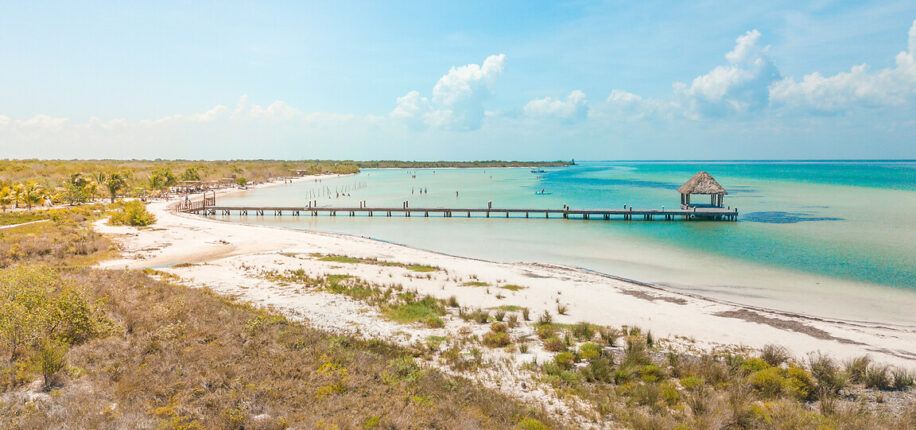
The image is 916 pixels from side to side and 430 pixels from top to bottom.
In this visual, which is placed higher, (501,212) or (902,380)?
(501,212)

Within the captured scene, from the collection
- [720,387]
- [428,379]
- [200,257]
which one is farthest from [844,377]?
[200,257]

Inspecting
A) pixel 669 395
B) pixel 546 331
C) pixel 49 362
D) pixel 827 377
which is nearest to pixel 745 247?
pixel 827 377

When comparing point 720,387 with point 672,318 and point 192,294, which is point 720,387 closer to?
point 672,318

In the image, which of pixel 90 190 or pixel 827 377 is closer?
pixel 827 377

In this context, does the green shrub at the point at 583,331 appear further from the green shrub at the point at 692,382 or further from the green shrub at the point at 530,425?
the green shrub at the point at 530,425

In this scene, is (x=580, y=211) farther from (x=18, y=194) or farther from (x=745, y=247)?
(x=18, y=194)

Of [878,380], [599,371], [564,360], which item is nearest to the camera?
[878,380]
